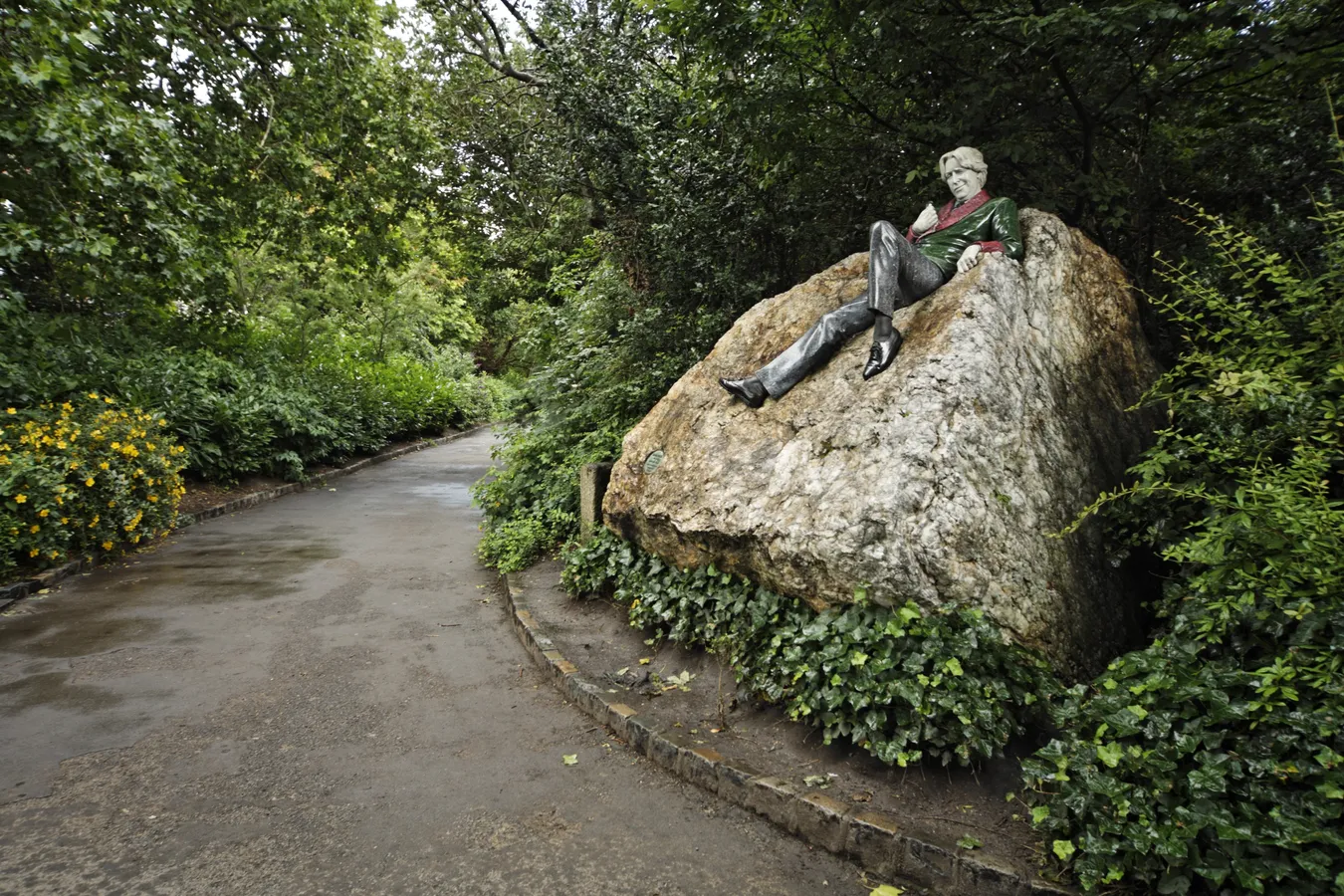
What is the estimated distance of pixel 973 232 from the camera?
4.95m

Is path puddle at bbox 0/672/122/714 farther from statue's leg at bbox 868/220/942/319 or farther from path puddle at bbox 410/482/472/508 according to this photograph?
path puddle at bbox 410/482/472/508

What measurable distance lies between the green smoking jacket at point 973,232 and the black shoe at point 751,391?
4.64ft

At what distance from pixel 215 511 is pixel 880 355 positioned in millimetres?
9810

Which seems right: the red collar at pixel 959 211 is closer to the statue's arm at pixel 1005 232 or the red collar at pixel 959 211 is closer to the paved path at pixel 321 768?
the statue's arm at pixel 1005 232

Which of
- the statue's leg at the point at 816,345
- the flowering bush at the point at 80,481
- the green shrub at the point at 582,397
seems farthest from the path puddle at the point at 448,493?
the statue's leg at the point at 816,345

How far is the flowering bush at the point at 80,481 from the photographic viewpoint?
6695mm

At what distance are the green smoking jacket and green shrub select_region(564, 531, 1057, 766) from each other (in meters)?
2.57

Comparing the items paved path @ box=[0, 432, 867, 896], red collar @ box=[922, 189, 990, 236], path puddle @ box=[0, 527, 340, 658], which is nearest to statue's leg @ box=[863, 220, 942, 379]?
red collar @ box=[922, 189, 990, 236]

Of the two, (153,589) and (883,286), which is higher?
(883,286)

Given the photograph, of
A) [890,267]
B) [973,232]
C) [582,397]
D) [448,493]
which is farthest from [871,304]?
[448,493]

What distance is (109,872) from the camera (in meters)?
2.97

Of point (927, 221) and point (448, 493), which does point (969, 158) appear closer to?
point (927, 221)

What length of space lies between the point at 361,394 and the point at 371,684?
44.2ft

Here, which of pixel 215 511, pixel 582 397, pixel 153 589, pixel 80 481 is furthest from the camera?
pixel 215 511
